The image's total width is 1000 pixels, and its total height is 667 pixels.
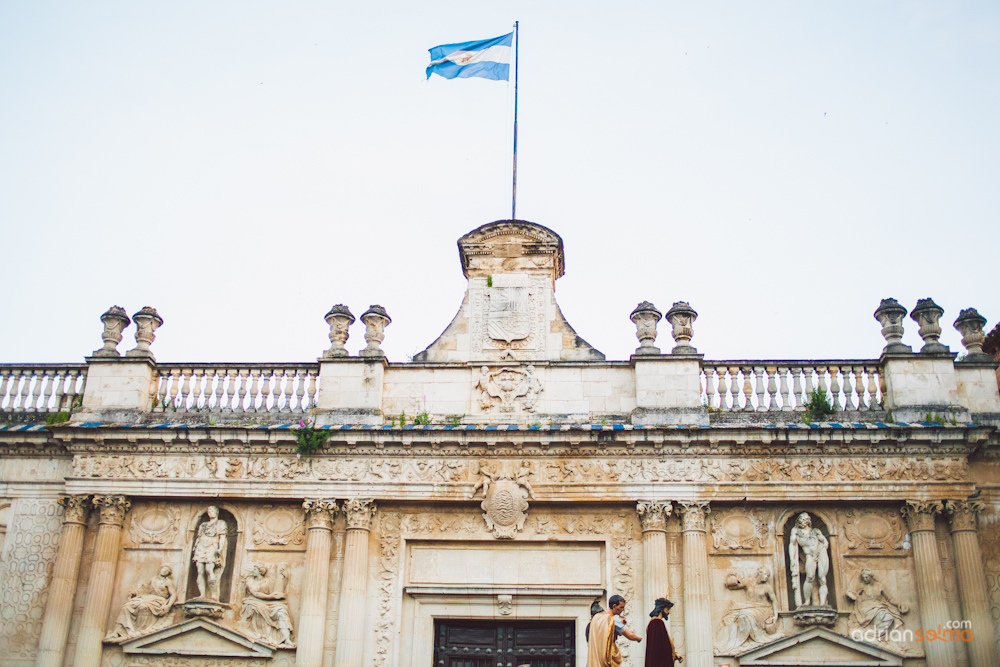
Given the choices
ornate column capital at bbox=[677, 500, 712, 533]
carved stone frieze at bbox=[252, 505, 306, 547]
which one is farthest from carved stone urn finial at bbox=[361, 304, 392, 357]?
ornate column capital at bbox=[677, 500, 712, 533]

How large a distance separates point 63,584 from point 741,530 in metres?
10.9

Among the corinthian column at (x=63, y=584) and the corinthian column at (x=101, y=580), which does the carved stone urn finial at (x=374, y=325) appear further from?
the corinthian column at (x=63, y=584)

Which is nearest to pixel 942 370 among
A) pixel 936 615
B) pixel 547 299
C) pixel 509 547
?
pixel 936 615

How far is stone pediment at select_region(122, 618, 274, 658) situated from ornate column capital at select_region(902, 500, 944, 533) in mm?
10232

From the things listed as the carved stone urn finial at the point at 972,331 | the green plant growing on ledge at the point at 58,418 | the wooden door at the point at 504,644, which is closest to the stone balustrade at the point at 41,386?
the green plant growing on ledge at the point at 58,418

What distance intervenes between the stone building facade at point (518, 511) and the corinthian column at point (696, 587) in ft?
0.11

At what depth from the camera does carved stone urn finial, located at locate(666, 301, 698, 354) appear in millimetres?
15719

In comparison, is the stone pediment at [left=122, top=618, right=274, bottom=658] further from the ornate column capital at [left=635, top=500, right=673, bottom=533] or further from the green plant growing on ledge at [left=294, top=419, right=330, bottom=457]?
the ornate column capital at [left=635, top=500, right=673, bottom=533]

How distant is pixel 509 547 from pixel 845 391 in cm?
617

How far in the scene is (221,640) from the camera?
1452 cm

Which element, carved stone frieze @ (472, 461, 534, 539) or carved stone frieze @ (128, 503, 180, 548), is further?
carved stone frieze @ (128, 503, 180, 548)

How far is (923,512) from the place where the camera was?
47.2ft

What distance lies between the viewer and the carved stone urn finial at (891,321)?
1559 centimetres

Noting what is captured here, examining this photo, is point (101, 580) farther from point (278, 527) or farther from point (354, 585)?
point (354, 585)
